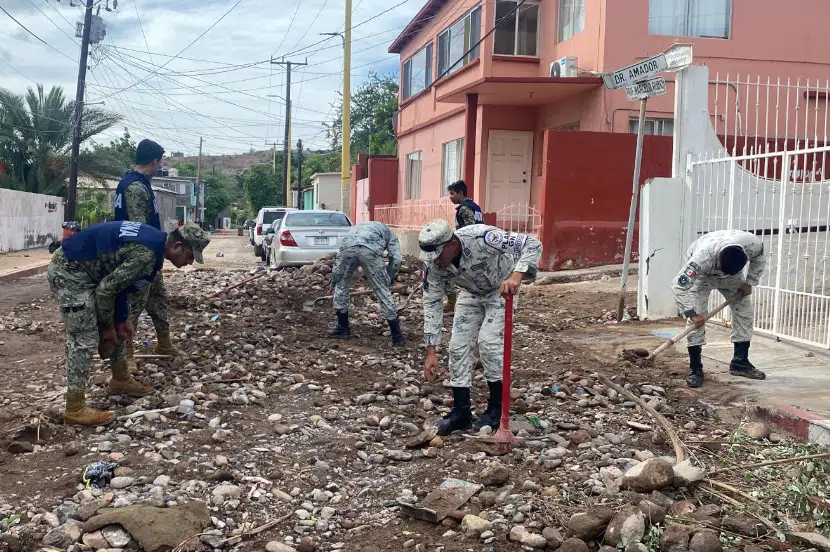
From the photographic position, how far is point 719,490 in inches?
159

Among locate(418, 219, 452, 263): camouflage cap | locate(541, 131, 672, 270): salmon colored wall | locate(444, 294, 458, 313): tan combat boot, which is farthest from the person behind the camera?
locate(541, 131, 672, 270): salmon colored wall

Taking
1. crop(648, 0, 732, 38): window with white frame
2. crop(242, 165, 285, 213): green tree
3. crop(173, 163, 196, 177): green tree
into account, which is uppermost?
crop(173, 163, 196, 177): green tree

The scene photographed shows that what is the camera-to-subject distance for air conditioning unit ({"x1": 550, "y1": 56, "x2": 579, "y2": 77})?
46.3 ft

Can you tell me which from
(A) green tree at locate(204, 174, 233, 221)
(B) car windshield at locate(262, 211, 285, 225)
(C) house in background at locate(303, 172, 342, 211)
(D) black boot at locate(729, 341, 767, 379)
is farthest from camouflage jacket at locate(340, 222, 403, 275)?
(A) green tree at locate(204, 174, 233, 221)

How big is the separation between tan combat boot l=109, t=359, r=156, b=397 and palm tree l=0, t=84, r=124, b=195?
25.5 m

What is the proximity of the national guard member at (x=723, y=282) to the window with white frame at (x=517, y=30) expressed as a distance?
11294mm

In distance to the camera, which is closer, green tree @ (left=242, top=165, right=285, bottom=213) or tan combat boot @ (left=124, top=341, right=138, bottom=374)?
tan combat boot @ (left=124, top=341, right=138, bottom=374)

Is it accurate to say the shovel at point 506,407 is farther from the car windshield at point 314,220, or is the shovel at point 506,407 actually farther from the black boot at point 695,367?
the car windshield at point 314,220

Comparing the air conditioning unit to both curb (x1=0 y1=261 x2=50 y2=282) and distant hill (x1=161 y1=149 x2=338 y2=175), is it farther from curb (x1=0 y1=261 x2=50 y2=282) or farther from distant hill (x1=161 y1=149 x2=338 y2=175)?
distant hill (x1=161 y1=149 x2=338 y2=175)

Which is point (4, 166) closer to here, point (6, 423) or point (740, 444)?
point (6, 423)

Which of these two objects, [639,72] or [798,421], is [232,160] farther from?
[798,421]

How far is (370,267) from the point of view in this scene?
8.38m

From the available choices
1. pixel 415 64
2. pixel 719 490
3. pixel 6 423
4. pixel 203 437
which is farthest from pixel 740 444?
pixel 415 64

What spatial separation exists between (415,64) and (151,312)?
60.1ft
